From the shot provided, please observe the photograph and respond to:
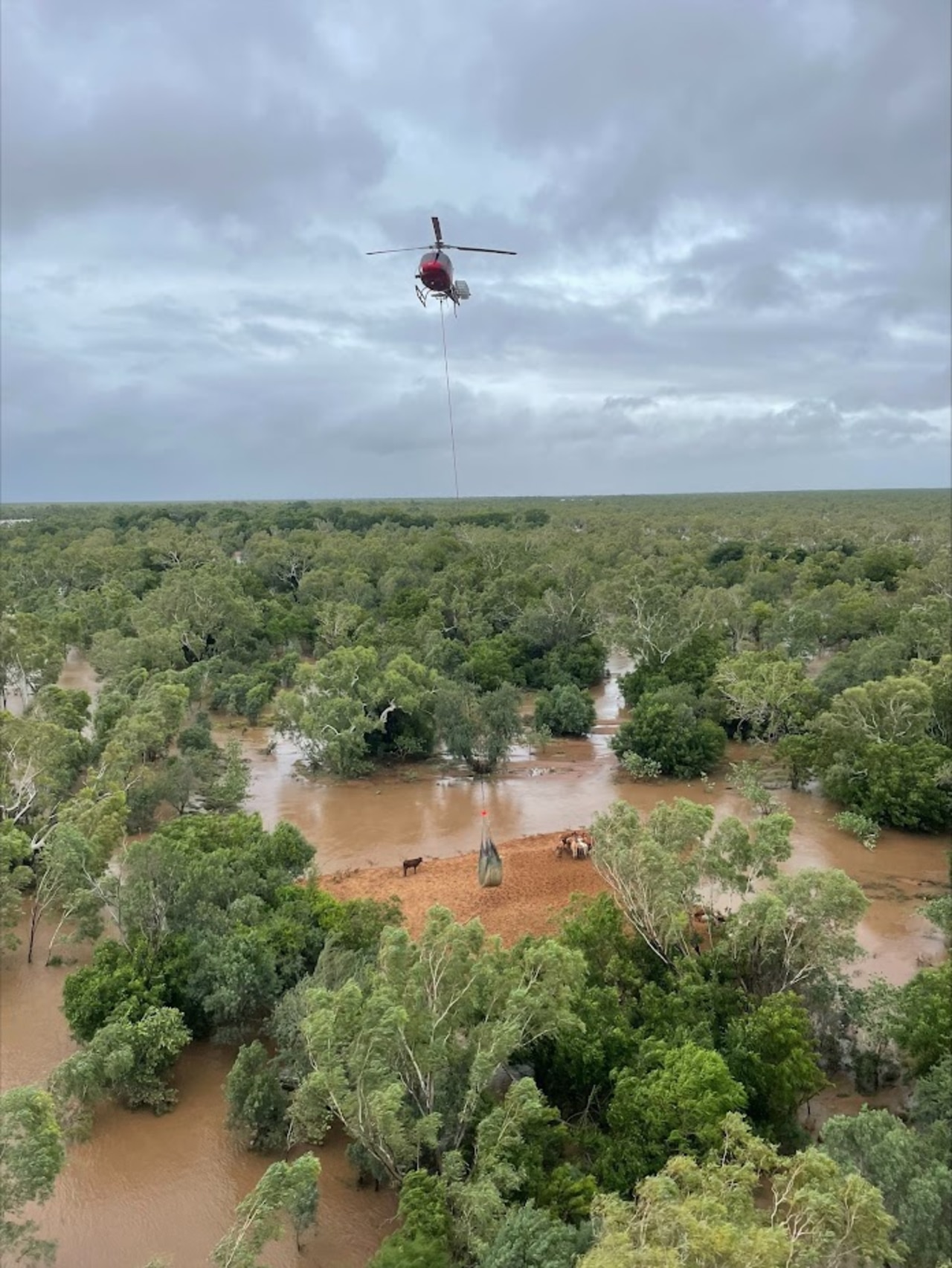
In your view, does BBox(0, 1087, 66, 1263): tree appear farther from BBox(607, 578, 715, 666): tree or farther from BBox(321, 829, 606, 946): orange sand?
BBox(607, 578, 715, 666): tree

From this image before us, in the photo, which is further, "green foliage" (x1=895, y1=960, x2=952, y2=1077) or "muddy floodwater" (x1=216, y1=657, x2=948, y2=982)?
"muddy floodwater" (x1=216, y1=657, x2=948, y2=982)

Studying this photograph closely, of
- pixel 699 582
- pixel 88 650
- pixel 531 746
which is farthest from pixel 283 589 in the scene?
pixel 531 746

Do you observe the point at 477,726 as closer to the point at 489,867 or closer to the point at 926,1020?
the point at 489,867

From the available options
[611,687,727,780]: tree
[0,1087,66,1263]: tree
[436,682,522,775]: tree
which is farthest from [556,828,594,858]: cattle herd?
[0,1087,66,1263]: tree

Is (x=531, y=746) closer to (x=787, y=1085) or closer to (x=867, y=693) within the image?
(x=867, y=693)

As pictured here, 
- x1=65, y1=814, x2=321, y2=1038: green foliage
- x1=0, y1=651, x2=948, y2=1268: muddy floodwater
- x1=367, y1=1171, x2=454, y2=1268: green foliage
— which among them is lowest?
x1=0, y1=651, x2=948, y2=1268: muddy floodwater

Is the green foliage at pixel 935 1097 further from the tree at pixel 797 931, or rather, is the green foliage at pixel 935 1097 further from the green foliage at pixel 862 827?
the green foliage at pixel 862 827

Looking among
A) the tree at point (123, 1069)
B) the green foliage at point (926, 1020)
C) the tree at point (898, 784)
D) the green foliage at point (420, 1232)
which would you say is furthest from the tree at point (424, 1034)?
the tree at point (898, 784)
